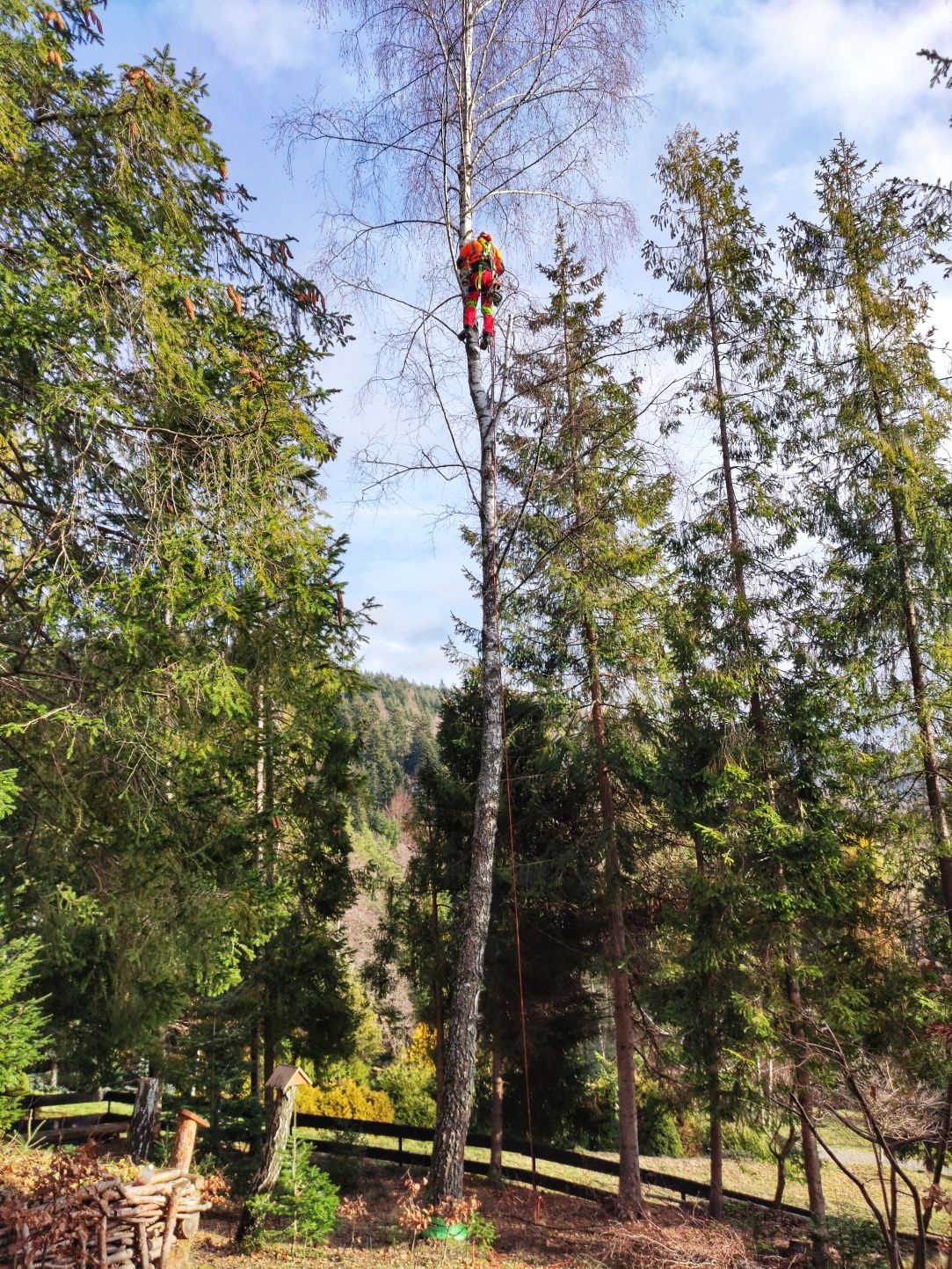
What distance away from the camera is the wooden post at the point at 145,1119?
9250mm

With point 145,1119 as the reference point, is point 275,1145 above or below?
above

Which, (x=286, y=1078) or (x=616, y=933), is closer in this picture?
(x=286, y=1078)

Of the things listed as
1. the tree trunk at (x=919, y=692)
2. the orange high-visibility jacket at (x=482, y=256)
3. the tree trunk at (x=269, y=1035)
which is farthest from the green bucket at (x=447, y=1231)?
the orange high-visibility jacket at (x=482, y=256)

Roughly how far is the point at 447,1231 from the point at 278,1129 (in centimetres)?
216

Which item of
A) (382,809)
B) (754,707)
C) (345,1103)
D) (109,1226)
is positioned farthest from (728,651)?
(382,809)

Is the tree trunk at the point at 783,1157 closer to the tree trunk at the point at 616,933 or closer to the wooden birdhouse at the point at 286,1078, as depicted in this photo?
the tree trunk at the point at 616,933

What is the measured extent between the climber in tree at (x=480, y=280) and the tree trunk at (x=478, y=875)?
297mm

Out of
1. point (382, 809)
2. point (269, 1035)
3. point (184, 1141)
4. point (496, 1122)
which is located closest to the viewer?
point (184, 1141)

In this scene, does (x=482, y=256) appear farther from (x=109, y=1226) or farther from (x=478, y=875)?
(x=109, y=1226)

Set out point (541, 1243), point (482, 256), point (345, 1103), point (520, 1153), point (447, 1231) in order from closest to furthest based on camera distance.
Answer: point (447, 1231) → point (482, 256) → point (541, 1243) → point (520, 1153) → point (345, 1103)

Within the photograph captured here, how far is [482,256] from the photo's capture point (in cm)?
756

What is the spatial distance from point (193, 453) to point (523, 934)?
34.8 ft

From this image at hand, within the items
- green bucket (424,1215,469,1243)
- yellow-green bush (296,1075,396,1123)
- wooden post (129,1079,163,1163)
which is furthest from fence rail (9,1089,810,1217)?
green bucket (424,1215,469,1243)

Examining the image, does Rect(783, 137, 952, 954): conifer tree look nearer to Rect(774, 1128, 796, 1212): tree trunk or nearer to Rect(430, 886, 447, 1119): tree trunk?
Rect(774, 1128, 796, 1212): tree trunk
